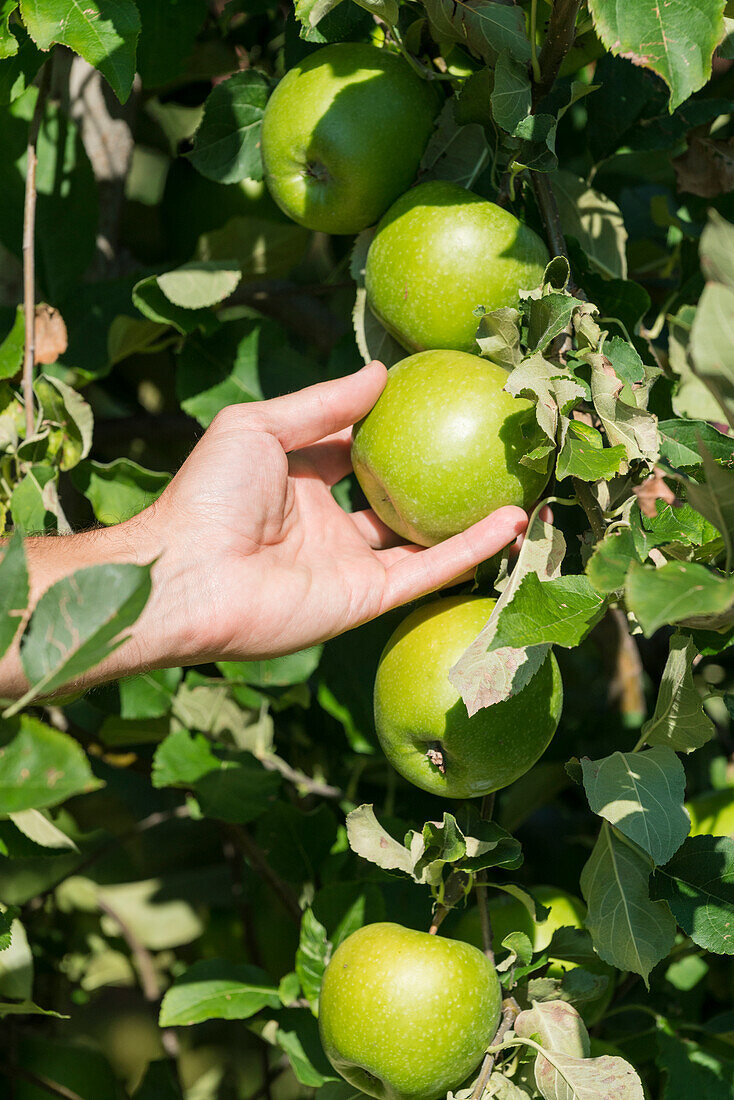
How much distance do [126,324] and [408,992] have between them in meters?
0.90

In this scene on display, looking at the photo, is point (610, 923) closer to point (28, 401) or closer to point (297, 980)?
point (297, 980)

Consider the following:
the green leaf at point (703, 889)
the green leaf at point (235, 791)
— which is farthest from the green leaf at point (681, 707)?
the green leaf at point (235, 791)

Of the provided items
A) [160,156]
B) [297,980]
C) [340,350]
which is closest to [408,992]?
[297,980]

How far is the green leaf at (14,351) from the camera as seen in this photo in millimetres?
1173

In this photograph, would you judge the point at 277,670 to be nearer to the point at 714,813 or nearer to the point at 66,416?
the point at 66,416

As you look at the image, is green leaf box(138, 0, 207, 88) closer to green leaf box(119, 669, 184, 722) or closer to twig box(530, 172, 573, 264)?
twig box(530, 172, 573, 264)

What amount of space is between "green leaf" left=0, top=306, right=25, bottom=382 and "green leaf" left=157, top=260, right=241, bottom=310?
0.21m

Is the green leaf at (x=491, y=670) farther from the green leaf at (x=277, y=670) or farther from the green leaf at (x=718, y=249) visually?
the green leaf at (x=277, y=670)

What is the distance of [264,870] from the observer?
135 centimetres

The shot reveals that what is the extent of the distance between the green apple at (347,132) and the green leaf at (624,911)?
2.36 feet

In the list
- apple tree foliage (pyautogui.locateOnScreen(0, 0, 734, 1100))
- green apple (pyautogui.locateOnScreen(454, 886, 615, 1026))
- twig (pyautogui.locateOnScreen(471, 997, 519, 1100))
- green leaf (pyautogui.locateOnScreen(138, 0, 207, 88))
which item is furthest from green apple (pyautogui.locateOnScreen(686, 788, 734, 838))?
green leaf (pyautogui.locateOnScreen(138, 0, 207, 88))

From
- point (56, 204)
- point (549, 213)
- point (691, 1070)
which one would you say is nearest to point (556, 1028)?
point (691, 1070)

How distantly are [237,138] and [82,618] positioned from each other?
2.78ft

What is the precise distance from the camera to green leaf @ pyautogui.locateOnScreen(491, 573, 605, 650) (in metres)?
0.68
